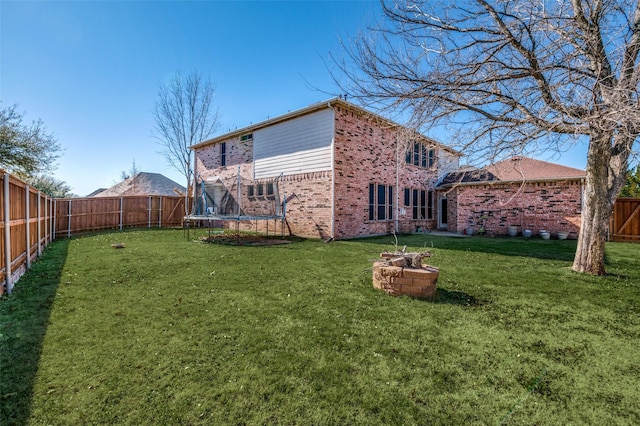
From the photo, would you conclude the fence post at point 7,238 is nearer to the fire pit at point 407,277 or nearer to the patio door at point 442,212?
the fire pit at point 407,277

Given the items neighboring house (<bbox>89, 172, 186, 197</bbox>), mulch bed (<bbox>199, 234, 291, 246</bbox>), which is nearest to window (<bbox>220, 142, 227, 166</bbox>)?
mulch bed (<bbox>199, 234, 291, 246</bbox>)

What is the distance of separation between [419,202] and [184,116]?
17.8m

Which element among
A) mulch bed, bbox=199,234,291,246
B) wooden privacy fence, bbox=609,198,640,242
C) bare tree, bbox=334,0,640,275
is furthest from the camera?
wooden privacy fence, bbox=609,198,640,242

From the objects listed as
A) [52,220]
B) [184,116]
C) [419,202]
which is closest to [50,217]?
[52,220]

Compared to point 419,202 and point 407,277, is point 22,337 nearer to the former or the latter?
point 407,277

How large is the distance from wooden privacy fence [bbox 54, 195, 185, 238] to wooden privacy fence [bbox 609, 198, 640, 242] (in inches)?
855

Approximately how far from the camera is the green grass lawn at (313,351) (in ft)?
6.23

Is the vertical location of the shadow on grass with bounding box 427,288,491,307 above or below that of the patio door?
below

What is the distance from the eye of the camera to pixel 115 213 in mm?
14945

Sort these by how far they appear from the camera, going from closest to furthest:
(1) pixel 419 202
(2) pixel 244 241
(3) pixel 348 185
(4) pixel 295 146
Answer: (2) pixel 244 241
(3) pixel 348 185
(4) pixel 295 146
(1) pixel 419 202

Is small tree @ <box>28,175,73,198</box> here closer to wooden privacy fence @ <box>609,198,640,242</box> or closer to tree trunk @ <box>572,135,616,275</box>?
tree trunk @ <box>572,135,616,275</box>

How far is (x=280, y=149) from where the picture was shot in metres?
12.8

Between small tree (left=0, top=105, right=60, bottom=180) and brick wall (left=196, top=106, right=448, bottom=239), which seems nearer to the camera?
brick wall (left=196, top=106, right=448, bottom=239)

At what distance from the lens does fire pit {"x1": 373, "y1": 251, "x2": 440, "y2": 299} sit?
4117mm
